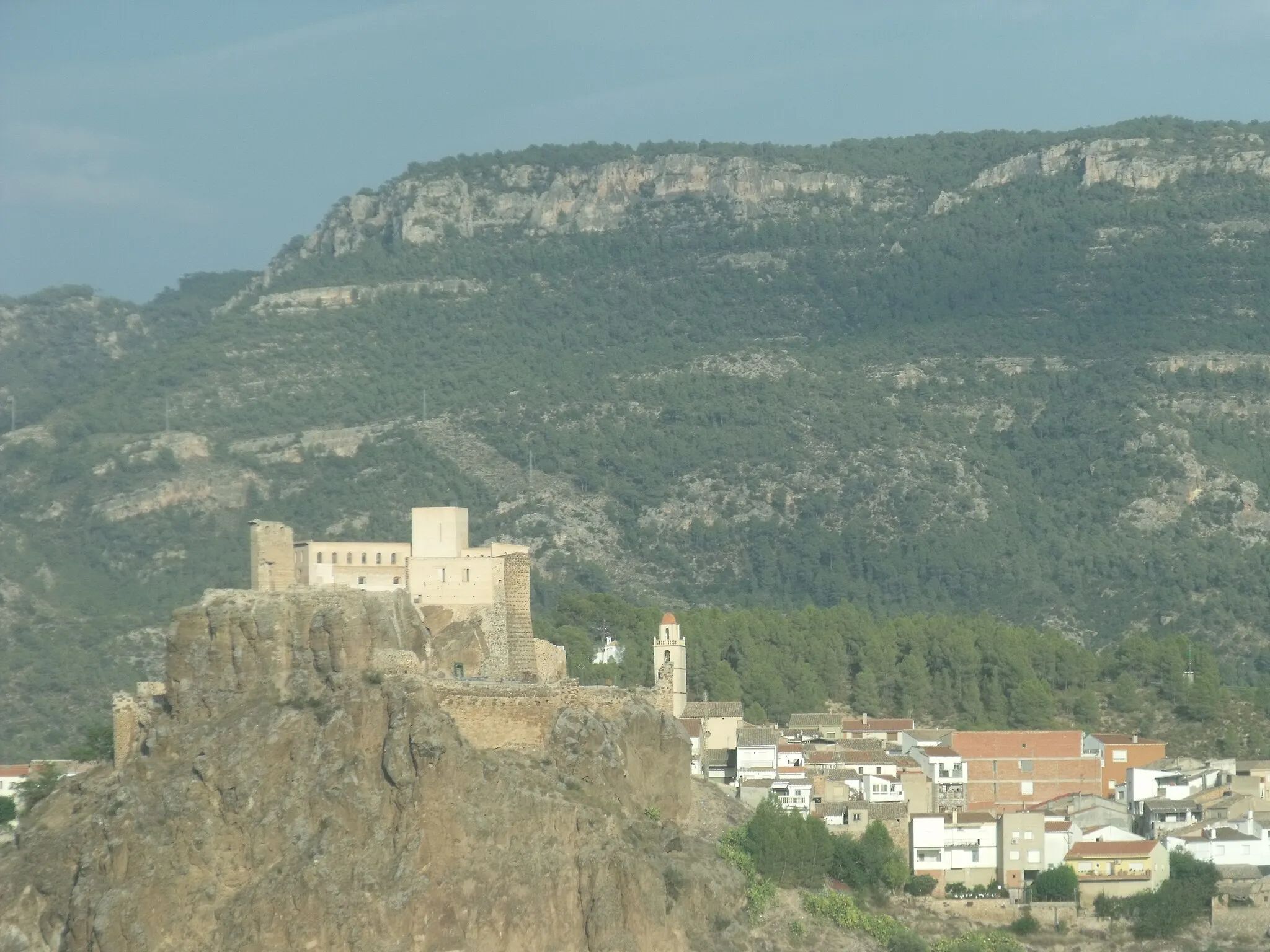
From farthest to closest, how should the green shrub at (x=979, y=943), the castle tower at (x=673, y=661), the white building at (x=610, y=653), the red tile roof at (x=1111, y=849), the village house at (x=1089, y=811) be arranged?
the white building at (x=610, y=653) < the castle tower at (x=673, y=661) < the village house at (x=1089, y=811) < the red tile roof at (x=1111, y=849) < the green shrub at (x=979, y=943)

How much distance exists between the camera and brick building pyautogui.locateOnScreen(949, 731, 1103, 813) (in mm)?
104812

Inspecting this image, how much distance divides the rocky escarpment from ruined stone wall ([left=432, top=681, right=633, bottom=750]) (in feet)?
1.39

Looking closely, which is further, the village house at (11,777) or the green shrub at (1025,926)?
the village house at (11,777)

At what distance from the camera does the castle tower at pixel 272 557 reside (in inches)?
3521

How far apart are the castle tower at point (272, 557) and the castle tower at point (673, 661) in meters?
13.9

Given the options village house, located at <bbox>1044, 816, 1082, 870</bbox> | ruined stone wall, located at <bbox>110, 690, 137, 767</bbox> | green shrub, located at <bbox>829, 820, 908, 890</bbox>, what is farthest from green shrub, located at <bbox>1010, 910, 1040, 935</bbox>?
ruined stone wall, located at <bbox>110, 690, 137, 767</bbox>

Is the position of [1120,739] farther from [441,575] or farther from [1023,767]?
[441,575]

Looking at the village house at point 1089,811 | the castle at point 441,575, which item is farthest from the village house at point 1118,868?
the castle at point 441,575

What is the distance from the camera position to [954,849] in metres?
97.3

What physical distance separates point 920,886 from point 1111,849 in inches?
254

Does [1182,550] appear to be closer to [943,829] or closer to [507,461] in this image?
[507,461]

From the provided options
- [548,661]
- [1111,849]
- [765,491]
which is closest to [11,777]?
[548,661]

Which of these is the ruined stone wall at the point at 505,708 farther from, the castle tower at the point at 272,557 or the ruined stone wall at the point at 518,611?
the castle tower at the point at 272,557

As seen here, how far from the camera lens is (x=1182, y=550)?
167 metres
